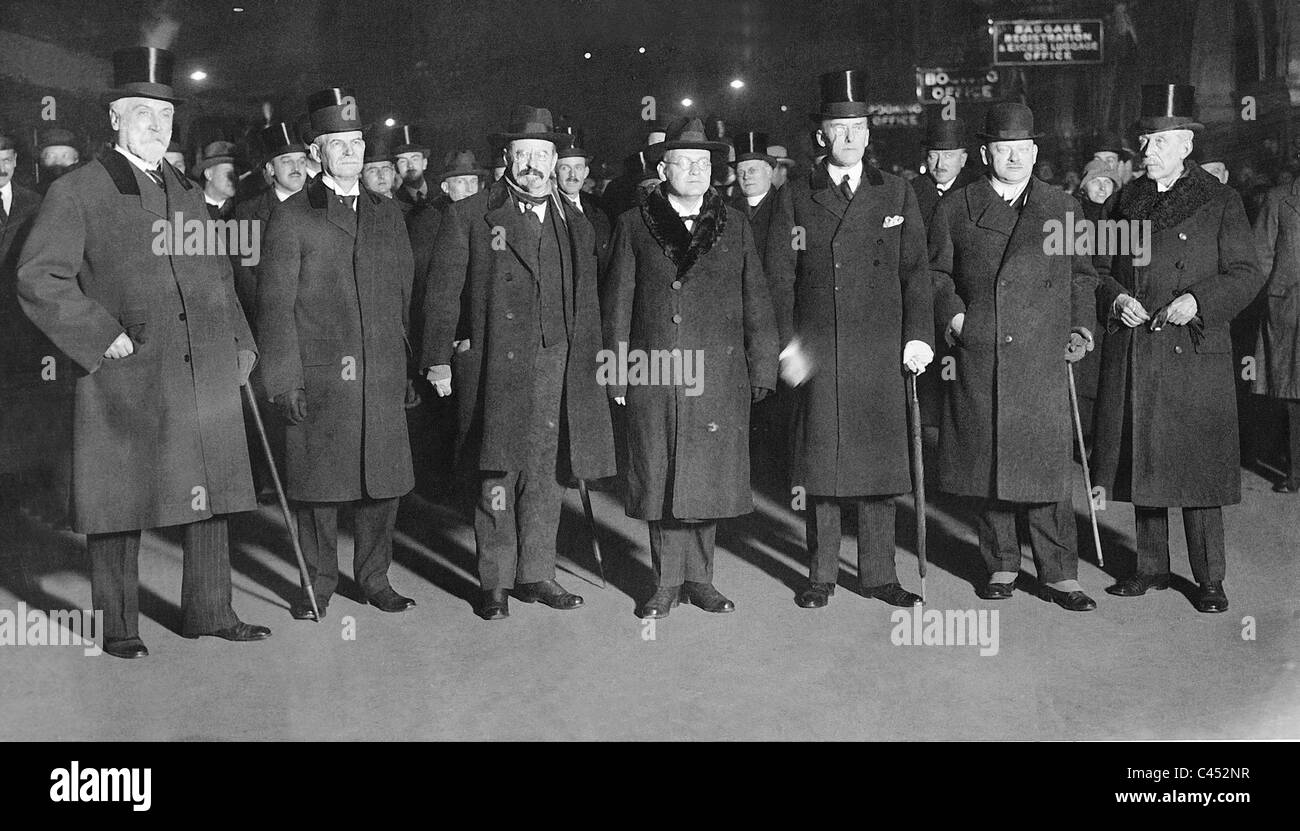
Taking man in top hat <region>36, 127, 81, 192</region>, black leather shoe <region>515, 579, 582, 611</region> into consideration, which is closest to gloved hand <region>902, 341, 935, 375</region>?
black leather shoe <region>515, 579, 582, 611</region>

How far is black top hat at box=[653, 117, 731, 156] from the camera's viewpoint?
16.2 ft

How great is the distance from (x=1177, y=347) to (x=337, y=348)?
3.36 meters

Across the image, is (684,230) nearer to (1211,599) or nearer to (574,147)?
(1211,599)

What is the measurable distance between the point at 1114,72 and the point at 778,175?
7.34ft

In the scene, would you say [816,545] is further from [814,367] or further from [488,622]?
[488,622]

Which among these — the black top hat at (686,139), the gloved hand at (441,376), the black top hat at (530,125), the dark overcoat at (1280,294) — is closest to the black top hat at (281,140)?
the black top hat at (530,125)

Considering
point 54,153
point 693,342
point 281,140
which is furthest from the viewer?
point 54,153

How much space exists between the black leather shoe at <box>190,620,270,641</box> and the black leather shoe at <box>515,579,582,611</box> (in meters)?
1.05

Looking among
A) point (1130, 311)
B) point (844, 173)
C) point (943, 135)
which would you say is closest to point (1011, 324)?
point (1130, 311)

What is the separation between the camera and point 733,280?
Result: 507cm

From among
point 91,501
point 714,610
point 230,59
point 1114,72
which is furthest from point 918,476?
point 230,59

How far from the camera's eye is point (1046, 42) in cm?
730

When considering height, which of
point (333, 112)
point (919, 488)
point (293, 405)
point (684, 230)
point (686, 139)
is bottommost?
point (919, 488)

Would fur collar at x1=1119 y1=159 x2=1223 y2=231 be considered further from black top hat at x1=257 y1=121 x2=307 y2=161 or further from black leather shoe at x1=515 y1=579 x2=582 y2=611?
black top hat at x1=257 y1=121 x2=307 y2=161
